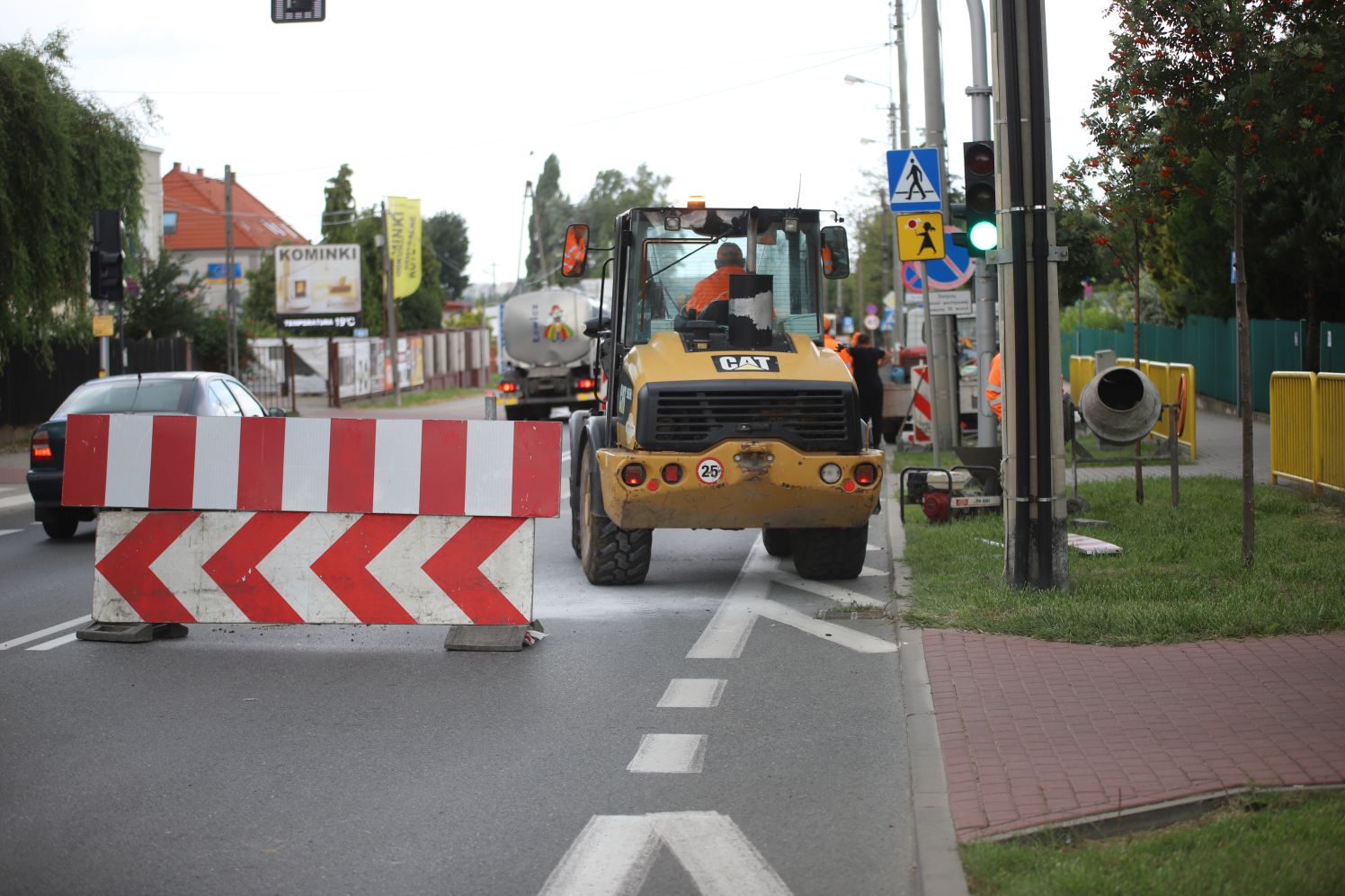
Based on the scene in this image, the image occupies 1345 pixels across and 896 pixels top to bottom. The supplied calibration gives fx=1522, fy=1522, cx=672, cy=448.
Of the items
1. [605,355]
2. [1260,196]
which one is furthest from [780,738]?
[1260,196]

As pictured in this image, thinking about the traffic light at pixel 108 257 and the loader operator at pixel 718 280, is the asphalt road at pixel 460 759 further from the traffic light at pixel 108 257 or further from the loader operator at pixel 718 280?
the traffic light at pixel 108 257

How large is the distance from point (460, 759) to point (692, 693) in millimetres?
1670

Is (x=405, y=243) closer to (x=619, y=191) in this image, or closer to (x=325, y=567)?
(x=325, y=567)

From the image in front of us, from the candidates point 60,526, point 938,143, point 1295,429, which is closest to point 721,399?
point 1295,429

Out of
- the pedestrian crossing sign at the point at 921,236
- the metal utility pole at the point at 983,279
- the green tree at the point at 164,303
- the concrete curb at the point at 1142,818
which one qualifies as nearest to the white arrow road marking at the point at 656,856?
the concrete curb at the point at 1142,818

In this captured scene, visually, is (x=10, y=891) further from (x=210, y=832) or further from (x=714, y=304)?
(x=714, y=304)

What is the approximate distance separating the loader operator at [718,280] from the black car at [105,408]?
16.1 ft

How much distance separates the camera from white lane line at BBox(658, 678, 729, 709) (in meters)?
7.64

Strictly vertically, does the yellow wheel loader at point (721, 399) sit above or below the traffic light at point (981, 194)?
below

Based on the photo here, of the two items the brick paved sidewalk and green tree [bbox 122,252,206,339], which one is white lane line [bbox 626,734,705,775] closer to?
the brick paved sidewalk

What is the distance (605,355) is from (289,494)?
3.71 m

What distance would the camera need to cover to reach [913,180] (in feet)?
49.0

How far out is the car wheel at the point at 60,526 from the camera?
1530 centimetres

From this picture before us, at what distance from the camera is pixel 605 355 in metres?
12.2
